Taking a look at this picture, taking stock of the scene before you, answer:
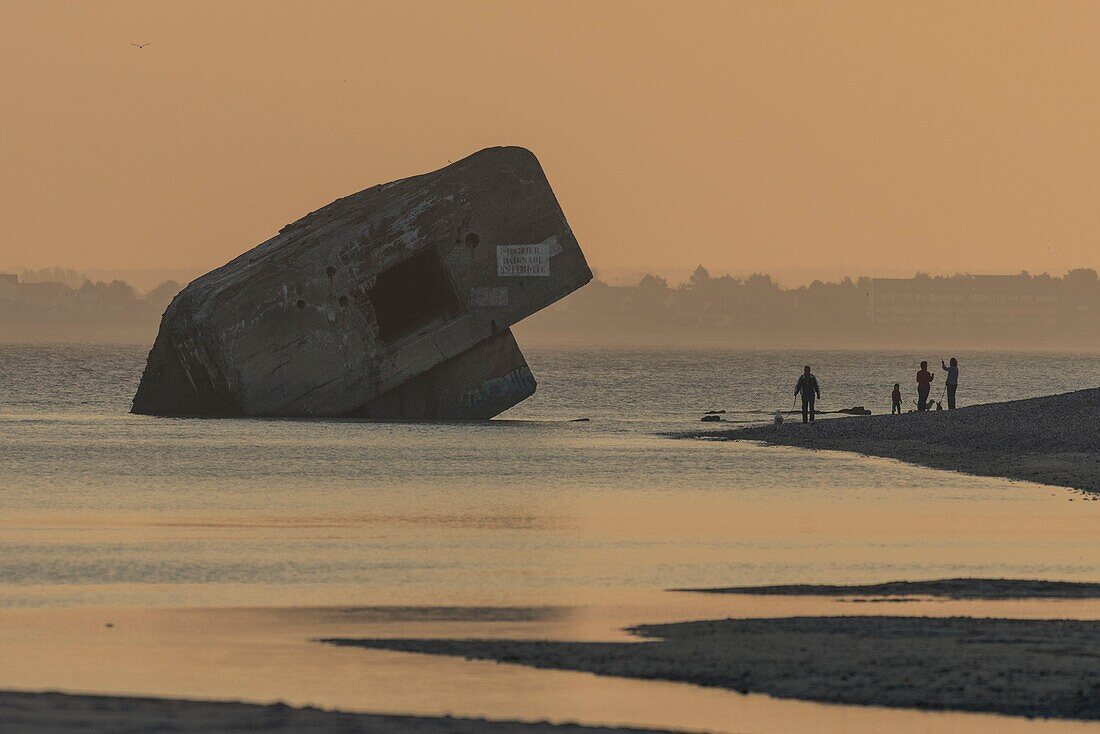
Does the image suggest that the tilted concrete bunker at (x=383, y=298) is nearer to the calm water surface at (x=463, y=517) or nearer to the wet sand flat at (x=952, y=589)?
the calm water surface at (x=463, y=517)

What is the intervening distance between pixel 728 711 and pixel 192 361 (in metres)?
30.0

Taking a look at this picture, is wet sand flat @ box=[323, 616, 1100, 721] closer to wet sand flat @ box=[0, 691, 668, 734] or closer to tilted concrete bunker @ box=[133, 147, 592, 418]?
wet sand flat @ box=[0, 691, 668, 734]

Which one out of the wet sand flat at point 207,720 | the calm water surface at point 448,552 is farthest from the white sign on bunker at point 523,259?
the wet sand flat at point 207,720

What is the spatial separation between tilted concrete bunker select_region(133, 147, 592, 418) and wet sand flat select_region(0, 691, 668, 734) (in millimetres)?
27986

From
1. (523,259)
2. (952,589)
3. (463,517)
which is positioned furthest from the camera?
(523,259)

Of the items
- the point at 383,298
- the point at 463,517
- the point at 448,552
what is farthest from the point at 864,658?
the point at 383,298

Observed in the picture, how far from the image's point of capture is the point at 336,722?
8.69 meters

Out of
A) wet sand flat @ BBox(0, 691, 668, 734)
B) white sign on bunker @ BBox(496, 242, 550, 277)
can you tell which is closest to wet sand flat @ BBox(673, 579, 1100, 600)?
wet sand flat @ BBox(0, 691, 668, 734)

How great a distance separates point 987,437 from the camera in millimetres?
31391

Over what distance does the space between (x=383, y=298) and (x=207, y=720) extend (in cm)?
3023

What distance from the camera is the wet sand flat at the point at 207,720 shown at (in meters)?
8.48

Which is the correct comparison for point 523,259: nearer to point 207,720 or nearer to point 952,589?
point 952,589

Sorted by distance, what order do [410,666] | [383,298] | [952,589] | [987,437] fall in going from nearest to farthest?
[410,666]
[952,589]
[987,437]
[383,298]

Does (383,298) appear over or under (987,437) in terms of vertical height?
over
